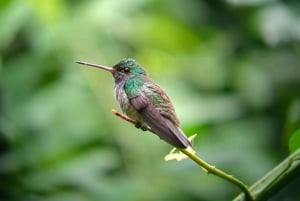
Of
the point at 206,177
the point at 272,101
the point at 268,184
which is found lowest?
the point at 268,184

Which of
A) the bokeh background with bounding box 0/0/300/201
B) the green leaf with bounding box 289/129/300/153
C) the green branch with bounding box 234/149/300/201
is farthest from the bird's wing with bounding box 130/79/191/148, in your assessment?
the bokeh background with bounding box 0/0/300/201

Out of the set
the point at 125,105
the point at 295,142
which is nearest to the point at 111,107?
the point at 295,142

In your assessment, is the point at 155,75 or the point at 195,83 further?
the point at 195,83

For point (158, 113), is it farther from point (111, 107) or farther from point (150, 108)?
point (111, 107)

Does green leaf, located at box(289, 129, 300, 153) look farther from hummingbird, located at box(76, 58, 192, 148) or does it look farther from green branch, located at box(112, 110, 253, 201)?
hummingbird, located at box(76, 58, 192, 148)

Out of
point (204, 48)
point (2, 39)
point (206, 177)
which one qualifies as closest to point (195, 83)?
point (204, 48)

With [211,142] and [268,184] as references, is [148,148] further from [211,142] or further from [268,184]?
[268,184]

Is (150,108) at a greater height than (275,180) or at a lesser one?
greater
